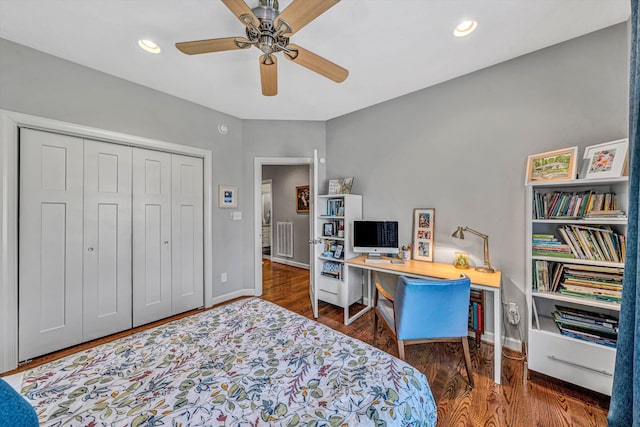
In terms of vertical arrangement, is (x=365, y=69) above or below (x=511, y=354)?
above

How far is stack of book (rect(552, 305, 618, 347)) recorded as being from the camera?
→ 5.34 ft

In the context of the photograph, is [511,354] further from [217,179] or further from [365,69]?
[217,179]

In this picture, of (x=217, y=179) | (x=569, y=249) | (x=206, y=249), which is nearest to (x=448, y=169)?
(x=569, y=249)

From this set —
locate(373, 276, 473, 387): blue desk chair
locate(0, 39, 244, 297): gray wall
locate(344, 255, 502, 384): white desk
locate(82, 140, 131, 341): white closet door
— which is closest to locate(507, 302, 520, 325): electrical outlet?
locate(344, 255, 502, 384): white desk

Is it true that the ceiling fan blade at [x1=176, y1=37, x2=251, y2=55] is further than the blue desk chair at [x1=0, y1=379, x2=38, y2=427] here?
Yes

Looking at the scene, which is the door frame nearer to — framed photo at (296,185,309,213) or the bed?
the bed

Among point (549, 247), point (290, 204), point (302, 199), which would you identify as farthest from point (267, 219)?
point (549, 247)

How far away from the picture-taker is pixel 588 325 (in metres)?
1.70

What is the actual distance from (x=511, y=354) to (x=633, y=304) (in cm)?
217

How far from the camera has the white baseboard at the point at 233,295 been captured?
329cm

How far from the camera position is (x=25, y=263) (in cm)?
205

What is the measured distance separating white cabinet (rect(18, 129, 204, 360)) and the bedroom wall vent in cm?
245

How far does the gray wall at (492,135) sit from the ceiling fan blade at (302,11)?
186 cm

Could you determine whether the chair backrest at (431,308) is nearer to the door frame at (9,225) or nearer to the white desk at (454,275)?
the white desk at (454,275)
